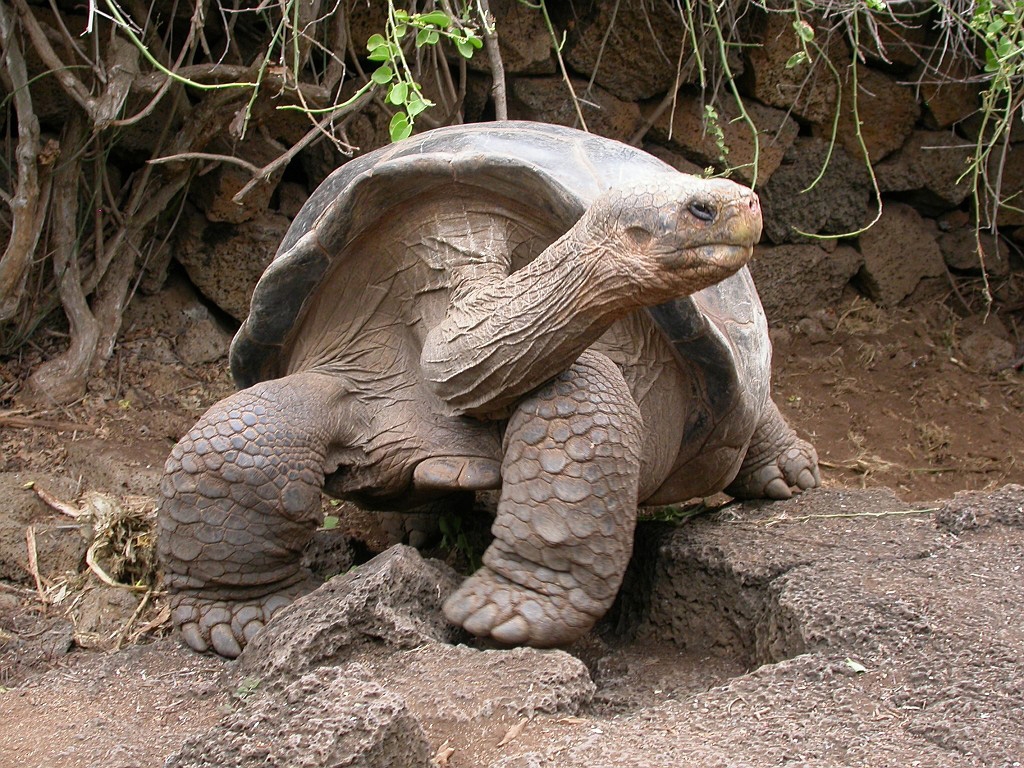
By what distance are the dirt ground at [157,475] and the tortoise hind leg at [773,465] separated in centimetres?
46

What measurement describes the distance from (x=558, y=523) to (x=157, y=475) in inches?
78.7

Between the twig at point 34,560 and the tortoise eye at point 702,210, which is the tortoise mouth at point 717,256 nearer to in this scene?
the tortoise eye at point 702,210

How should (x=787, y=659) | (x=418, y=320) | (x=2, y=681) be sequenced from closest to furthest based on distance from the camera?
(x=787, y=659), (x=2, y=681), (x=418, y=320)

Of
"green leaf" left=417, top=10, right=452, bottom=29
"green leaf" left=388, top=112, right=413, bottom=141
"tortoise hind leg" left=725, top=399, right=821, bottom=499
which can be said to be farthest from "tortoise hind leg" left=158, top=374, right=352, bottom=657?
"tortoise hind leg" left=725, top=399, right=821, bottom=499

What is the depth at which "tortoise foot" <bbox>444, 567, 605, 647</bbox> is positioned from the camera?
237cm

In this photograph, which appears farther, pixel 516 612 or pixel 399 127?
pixel 399 127

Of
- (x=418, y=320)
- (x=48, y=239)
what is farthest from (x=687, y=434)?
(x=48, y=239)

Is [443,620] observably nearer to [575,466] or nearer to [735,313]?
[575,466]

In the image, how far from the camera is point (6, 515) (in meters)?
3.55

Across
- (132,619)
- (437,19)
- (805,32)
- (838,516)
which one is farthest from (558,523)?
(805,32)

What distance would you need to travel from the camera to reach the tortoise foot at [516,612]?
2373mm

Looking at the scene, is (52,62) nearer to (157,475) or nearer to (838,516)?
(157,475)

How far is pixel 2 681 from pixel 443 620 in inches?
40.5

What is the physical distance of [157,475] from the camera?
3.94 meters
